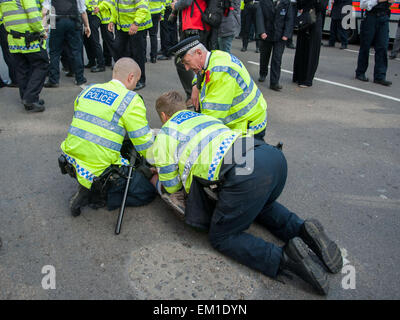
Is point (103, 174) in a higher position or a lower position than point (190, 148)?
lower

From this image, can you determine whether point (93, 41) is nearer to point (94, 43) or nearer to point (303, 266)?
point (94, 43)

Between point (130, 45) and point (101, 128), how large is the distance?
357 cm

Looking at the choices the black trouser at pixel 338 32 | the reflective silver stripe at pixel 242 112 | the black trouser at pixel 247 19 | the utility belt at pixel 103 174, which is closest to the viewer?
the utility belt at pixel 103 174

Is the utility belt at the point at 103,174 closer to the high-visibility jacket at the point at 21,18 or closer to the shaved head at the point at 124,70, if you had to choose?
the shaved head at the point at 124,70

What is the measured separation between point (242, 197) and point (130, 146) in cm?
132

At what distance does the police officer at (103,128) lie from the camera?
2.65m

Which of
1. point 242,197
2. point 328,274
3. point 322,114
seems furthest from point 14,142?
point 322,114

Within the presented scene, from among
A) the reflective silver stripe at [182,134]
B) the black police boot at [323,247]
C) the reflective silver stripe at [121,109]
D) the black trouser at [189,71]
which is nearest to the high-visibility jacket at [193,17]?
the black trouser at [189,71]

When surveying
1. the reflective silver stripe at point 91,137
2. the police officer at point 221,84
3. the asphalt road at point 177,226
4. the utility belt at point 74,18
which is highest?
the utility belt at point 74,18

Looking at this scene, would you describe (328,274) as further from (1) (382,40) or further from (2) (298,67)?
(1) (382,40)

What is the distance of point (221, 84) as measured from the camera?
3.05 metres

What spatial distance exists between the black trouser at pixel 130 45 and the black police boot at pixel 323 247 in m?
4.32

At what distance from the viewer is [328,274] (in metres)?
2.39

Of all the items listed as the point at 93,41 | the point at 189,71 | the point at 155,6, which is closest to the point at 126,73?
the point at 189,71
